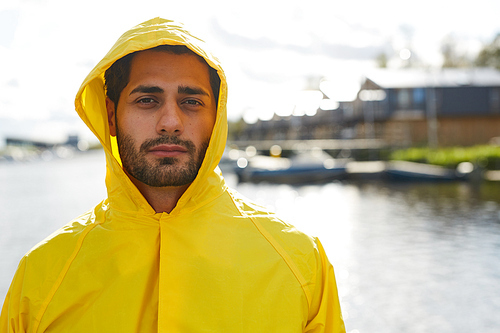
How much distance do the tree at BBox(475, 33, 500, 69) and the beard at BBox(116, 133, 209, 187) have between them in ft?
213

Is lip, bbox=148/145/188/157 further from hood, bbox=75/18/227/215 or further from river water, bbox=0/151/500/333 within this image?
river water, bbox=0/151/500/333

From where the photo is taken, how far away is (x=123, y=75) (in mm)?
2209

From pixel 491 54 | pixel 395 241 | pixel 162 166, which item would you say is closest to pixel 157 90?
pixel 162 166

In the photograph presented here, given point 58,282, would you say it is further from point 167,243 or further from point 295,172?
point 295,172

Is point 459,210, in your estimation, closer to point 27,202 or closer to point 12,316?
point 12,316

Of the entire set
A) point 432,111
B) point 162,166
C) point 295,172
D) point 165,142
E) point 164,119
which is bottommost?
point 295,172

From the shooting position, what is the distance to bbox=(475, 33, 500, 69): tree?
57.2 meters

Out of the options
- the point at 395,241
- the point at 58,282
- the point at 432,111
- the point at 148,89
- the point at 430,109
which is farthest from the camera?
the point at 430,109

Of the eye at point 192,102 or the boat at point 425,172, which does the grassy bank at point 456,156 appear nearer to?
the boat at point 425,172

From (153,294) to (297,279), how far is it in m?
0.65

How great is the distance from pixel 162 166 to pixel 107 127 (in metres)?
0.44

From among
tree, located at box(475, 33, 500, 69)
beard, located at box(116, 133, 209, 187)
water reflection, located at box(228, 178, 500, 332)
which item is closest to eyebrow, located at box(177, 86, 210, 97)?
beard, located at box(116, 133, 209, 187)

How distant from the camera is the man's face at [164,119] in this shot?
2.04 meters

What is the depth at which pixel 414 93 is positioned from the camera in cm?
4875
